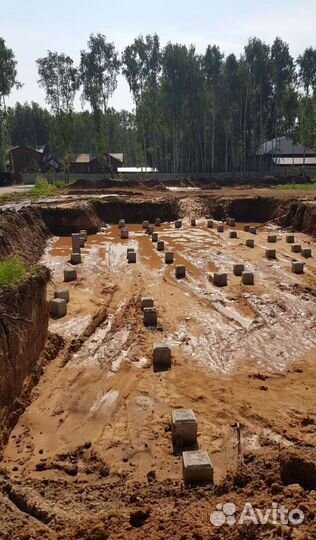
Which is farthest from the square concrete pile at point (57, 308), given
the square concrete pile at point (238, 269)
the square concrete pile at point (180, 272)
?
the square concrete pile at point (238, 269)

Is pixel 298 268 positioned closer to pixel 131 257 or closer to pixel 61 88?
pixel 131 257

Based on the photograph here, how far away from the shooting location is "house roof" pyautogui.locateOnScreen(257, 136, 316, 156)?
50.1 meters

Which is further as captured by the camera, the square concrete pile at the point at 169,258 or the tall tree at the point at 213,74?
the tall tree at the point at 213,74

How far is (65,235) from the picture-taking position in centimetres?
2533

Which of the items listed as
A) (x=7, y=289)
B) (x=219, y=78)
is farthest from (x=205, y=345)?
(x=219, y=78)

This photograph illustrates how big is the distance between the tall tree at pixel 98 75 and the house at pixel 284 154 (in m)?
16.9

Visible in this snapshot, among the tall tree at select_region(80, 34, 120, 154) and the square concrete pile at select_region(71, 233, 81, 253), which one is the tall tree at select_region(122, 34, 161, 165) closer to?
the tall tree at select_region(80, 34, 120, 154)

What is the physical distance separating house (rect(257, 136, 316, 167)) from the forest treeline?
1415 mm

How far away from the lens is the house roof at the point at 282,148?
5013 cm

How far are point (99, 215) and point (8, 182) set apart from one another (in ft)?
63.0

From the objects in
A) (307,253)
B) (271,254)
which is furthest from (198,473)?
(307,253)

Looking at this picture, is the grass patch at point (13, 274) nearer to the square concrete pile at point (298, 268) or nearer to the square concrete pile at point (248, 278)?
the square concrete pile at point (248, 278)

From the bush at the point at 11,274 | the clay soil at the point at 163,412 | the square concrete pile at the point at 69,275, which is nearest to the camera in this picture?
the clay soil at the point at 163,412

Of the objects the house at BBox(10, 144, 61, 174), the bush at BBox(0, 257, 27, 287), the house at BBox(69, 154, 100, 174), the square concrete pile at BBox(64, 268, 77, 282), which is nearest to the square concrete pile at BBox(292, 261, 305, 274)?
the square concrete pile at BBox(64, 268, 77, 282)
